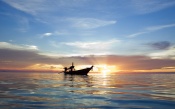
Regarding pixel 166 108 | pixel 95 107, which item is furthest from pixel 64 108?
pixel 166 108

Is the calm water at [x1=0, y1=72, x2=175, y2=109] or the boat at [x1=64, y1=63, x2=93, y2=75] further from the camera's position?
the boat at [x1=64, y1=63, x2=93, y2=75]

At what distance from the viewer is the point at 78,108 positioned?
17.8m

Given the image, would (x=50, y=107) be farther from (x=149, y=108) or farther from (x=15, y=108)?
(x=149, y=108)

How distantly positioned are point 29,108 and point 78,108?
4069 mm

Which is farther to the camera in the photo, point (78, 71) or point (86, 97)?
point (78, 71)

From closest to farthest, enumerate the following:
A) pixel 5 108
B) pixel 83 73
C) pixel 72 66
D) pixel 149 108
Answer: pixel 5 108 < pixel 149 108 < pixel 83 73 < pixel 72 66

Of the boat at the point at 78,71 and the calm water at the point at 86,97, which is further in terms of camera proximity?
the boat at the point at 78,71

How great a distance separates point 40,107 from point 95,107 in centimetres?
475

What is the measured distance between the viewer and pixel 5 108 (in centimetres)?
1711

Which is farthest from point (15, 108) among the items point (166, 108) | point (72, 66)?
→ point (72, 66)

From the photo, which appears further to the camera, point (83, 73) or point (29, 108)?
point (83, 73)

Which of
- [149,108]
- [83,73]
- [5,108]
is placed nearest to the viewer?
[5,108]

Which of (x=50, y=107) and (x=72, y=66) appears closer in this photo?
(x=50, y=107)

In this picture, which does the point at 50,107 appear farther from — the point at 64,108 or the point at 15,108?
the point at 15,108
